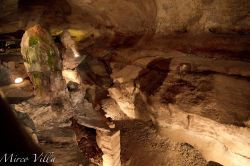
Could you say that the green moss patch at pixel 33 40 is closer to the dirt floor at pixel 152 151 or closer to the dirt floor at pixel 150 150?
the dirt floor at pixel 150 150

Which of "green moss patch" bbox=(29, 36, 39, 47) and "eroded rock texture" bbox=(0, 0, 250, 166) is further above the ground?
"green moss patch" bbox=(29, 36, 39, 47)

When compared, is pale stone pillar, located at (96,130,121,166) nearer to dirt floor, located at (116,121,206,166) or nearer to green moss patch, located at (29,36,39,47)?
dirt floor, located at (116,121,206,166)

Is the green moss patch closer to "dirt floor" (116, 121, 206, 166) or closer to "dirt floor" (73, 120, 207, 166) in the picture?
"dirt floor" (73, 120, 207, 166)

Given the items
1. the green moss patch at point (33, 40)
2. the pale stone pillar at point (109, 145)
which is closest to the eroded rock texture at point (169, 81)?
the green moss patch at point (33, 40)

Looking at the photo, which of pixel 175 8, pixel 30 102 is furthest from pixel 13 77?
pixel 175 8

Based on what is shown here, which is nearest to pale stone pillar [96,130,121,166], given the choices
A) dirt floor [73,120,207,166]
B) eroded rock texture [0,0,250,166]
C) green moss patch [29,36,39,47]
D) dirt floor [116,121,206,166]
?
eroded rock texture [0,0,250,166]

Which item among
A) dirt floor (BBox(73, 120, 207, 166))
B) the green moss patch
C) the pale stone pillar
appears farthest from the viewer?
the green moss patch

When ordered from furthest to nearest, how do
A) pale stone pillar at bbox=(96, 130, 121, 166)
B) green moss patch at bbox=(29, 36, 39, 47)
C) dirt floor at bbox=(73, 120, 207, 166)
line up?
green moss patch at bbox=(29, 36, 39, 47) → dirt floor at bbox=(73, 120, 207, 166) → pale stone pillar at bbox=(96, 130, 121, 166)

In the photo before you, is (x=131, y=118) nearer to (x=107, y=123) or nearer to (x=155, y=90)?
(x=155, y=90)

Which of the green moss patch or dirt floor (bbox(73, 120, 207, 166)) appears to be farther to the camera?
the green moss patch

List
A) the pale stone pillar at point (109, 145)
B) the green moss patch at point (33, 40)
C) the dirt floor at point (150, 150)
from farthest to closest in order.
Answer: the green moss patch at point (33, 40) → the dirt floor at point (150, 150) → the pale stone pillar at point (109, 145)

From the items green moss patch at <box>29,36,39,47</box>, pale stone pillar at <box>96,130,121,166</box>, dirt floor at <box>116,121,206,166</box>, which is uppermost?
green moss patch at <box>29,36,39,47</box>

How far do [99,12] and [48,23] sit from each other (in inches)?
121

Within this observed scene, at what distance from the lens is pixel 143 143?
Answer: 5.91 meters
